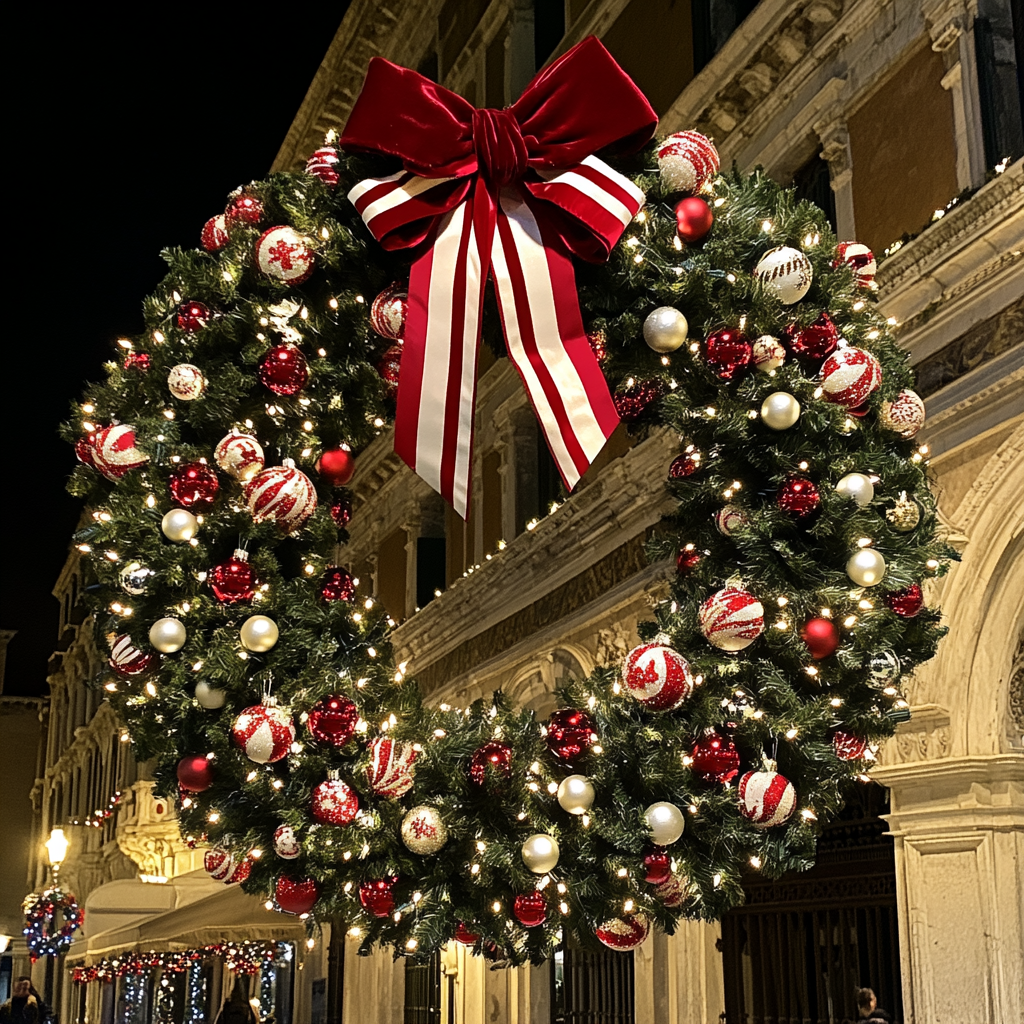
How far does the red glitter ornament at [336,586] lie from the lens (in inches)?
162

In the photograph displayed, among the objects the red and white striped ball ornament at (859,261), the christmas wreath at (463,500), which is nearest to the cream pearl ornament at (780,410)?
the christmas wreath at (463,500)

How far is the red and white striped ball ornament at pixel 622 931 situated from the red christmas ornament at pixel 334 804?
75 centimetres

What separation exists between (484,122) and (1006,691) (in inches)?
159

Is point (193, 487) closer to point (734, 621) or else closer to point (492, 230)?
point (492, 230)

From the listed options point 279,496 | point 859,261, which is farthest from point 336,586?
point 859,261

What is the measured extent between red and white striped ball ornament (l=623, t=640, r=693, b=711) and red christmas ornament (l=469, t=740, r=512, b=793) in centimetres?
37

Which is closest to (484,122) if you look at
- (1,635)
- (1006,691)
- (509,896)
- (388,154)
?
(388,154)

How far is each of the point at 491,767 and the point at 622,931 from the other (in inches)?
23.0

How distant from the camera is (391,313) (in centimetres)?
424

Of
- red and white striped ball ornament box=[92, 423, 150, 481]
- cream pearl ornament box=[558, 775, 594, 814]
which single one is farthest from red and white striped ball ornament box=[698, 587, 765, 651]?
red and white striped ball ornament box=[92, 423, 150, 481]

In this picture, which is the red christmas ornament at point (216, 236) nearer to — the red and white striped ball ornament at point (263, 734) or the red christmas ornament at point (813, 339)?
the red and white striped ball ornament at point (263, 734)

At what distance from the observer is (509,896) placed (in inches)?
149

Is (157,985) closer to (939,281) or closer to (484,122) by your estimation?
(939,281)

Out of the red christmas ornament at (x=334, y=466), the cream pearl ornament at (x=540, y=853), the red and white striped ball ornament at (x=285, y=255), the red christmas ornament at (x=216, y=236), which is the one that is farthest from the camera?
the red christmas ornament at (x=216, y=236)
